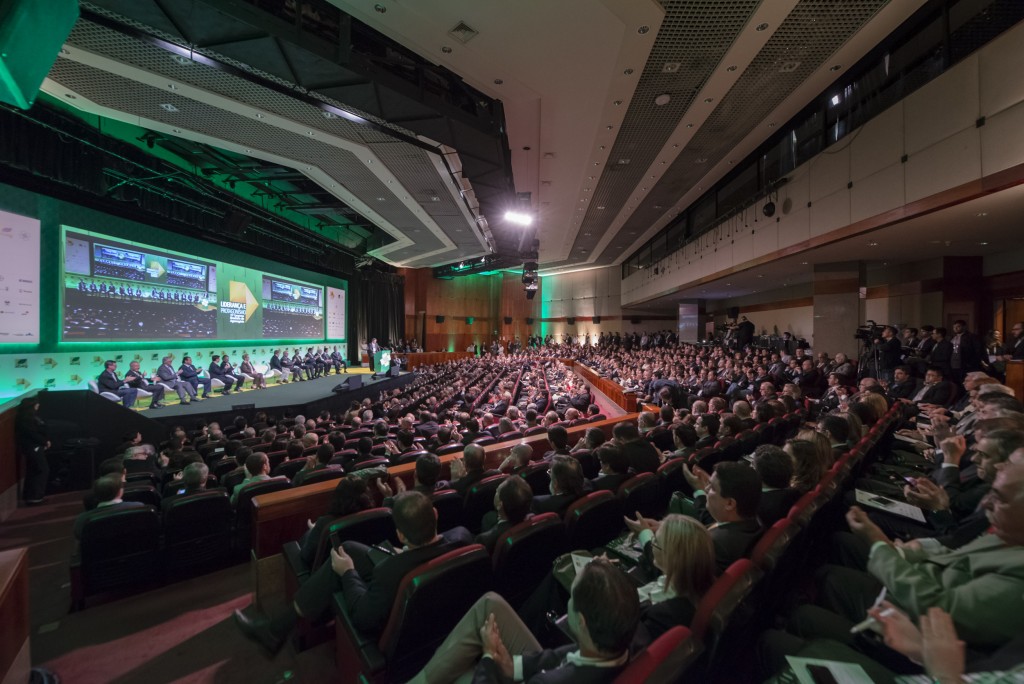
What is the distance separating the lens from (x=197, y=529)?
8.91 ft

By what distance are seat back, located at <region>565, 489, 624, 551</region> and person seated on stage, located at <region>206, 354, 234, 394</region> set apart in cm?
1036

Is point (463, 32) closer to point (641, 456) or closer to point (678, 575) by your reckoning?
point (641, 456)

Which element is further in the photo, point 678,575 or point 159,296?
point 159,296

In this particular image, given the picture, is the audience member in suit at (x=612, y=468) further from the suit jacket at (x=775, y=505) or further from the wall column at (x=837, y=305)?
the wall column at (x=837, y=305)

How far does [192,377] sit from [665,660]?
35.6 feet

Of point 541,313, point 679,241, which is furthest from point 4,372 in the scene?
point 541,313

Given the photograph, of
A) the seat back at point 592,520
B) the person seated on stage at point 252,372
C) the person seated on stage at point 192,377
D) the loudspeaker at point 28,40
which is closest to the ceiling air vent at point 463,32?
the loudspeaker at point 28,40

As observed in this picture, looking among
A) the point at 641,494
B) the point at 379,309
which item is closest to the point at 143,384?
the point at 641,494

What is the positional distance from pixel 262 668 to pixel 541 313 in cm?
2192

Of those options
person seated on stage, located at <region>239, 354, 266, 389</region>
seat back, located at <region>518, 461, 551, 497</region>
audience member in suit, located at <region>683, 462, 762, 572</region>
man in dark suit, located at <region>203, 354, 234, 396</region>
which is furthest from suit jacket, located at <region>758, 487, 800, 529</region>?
person seated on stage, located at <region>239, 354, 266, 389</region>

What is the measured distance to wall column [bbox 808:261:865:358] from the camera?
743cm

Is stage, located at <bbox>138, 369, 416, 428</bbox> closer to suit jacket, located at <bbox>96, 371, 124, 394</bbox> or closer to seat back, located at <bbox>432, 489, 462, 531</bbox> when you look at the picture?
suit jacket, located at <bbox>96, 371, 124, 394</bbox>

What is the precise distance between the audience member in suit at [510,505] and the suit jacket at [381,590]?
321 mm

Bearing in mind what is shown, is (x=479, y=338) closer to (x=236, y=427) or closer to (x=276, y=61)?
(x=236, y=427)
